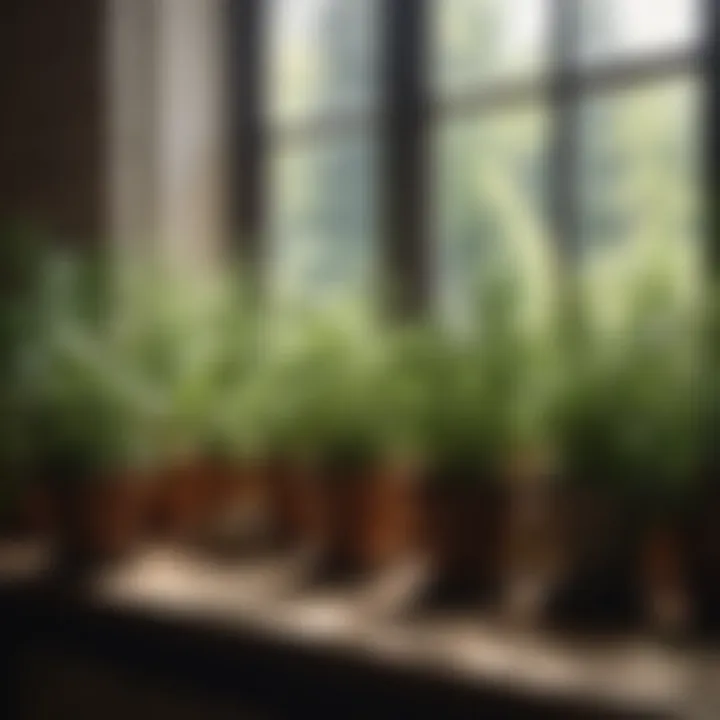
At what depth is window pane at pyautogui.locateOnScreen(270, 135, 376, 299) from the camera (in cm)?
203

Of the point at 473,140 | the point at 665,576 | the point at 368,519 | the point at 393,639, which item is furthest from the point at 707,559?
the point at 473,140

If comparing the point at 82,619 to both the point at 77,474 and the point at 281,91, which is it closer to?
the point at 77,474

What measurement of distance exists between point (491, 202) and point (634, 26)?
12.0 inches

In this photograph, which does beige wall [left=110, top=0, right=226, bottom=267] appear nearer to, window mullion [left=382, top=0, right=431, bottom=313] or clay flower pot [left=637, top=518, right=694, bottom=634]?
window mullion [left=382, top=0, right=431, bottom=313]

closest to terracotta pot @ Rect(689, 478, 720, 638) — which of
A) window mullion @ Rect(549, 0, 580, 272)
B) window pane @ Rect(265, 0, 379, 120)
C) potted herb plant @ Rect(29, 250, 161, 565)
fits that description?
window mullion @ Rect(549, 0, 580, 272)

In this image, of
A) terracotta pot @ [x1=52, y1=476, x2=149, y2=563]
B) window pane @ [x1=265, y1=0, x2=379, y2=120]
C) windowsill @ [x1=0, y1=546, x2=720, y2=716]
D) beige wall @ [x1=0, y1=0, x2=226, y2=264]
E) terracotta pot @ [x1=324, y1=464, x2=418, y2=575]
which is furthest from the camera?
beige wall @ [x1=0, y1=0, x2=226, y2=264]

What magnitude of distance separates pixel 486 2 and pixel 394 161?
0.88 feet

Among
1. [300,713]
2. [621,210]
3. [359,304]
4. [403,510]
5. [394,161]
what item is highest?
[394,161]

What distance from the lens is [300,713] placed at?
1.63m

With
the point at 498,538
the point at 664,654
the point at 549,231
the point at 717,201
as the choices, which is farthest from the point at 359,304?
the point at 664,654

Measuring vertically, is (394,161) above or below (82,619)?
above

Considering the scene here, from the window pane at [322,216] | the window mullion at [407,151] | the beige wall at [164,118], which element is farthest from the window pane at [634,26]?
the beige wall at [164,118]

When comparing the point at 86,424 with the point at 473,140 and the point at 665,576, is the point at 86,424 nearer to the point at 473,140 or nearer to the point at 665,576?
the point at 473,140

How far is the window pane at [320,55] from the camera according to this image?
2.03 meters
